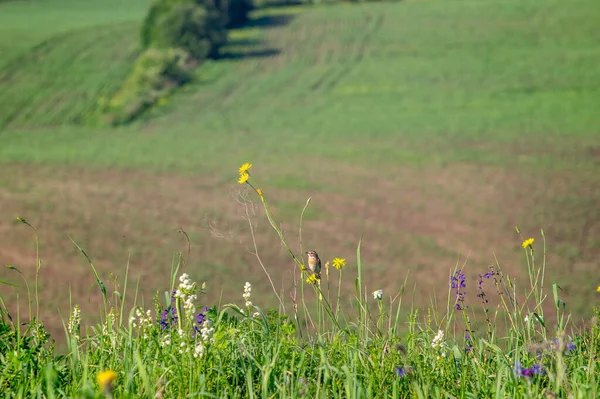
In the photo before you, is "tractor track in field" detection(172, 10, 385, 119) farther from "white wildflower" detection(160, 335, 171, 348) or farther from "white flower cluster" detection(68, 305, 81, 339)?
"white wildflower" detection(160, 335, 171, 348)

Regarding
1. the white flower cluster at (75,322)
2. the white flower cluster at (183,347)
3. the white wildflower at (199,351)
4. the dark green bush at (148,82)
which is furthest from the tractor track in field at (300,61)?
the white wildflower at (199,351)

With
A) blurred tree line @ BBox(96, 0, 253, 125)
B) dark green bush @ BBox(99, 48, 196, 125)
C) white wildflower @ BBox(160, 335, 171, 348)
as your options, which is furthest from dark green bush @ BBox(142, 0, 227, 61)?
white wildflower @ BBox(160, 335, 171, 348)

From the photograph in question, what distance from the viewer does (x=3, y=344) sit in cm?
338

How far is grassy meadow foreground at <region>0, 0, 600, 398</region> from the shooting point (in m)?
3.25

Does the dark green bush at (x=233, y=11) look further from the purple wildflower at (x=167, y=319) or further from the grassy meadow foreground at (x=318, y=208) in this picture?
the purple wildflower at (x=167, y=319)

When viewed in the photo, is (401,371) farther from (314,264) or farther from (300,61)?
(300,61)

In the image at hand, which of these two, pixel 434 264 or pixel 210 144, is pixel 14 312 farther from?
pixel 210 144

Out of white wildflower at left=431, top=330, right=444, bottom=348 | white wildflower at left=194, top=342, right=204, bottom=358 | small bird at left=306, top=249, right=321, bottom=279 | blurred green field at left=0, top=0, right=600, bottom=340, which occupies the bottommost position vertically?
blurred green field at left=0, top=0, right=600, bottom=340

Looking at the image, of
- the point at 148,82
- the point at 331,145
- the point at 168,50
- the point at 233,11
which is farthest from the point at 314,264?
the point at 233,11

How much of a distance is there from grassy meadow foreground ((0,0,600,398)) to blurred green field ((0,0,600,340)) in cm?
11

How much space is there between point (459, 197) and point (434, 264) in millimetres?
4702

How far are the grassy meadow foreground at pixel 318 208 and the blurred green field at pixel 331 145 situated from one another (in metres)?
0.11

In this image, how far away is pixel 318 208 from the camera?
18844mm

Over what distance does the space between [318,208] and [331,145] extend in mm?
6696
